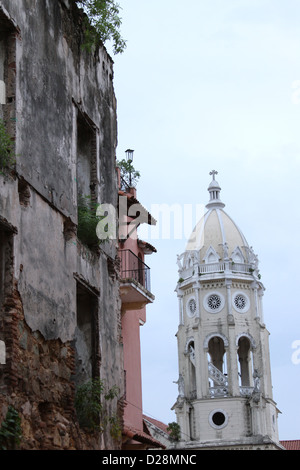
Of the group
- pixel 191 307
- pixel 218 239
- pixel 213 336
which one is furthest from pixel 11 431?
pixel 218 239

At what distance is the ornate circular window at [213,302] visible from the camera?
66.1 meters

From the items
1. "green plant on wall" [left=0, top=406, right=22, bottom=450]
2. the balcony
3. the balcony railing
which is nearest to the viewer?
"green plant on wall" [left=0, top=406, right=22, bottom=450]

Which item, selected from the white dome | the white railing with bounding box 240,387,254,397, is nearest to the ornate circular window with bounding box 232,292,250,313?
the white dome

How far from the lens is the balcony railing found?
21297 mm

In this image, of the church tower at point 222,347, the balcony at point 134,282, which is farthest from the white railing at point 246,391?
the balcony at point 134,282

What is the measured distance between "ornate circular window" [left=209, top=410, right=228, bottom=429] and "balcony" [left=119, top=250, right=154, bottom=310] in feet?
143

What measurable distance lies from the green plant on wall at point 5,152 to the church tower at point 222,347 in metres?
52.1

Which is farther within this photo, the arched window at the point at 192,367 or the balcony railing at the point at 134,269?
the arched window at the point at 192,367

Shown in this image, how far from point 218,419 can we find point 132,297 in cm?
4504

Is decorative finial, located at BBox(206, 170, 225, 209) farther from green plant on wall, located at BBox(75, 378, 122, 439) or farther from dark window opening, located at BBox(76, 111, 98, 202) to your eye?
green plant on wall, located at BBox(75, 378, 122, 439)

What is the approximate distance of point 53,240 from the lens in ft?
46.1

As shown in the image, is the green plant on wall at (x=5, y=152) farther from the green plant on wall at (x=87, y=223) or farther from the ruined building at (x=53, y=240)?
the green plant on wall at (x=87, y=223)
